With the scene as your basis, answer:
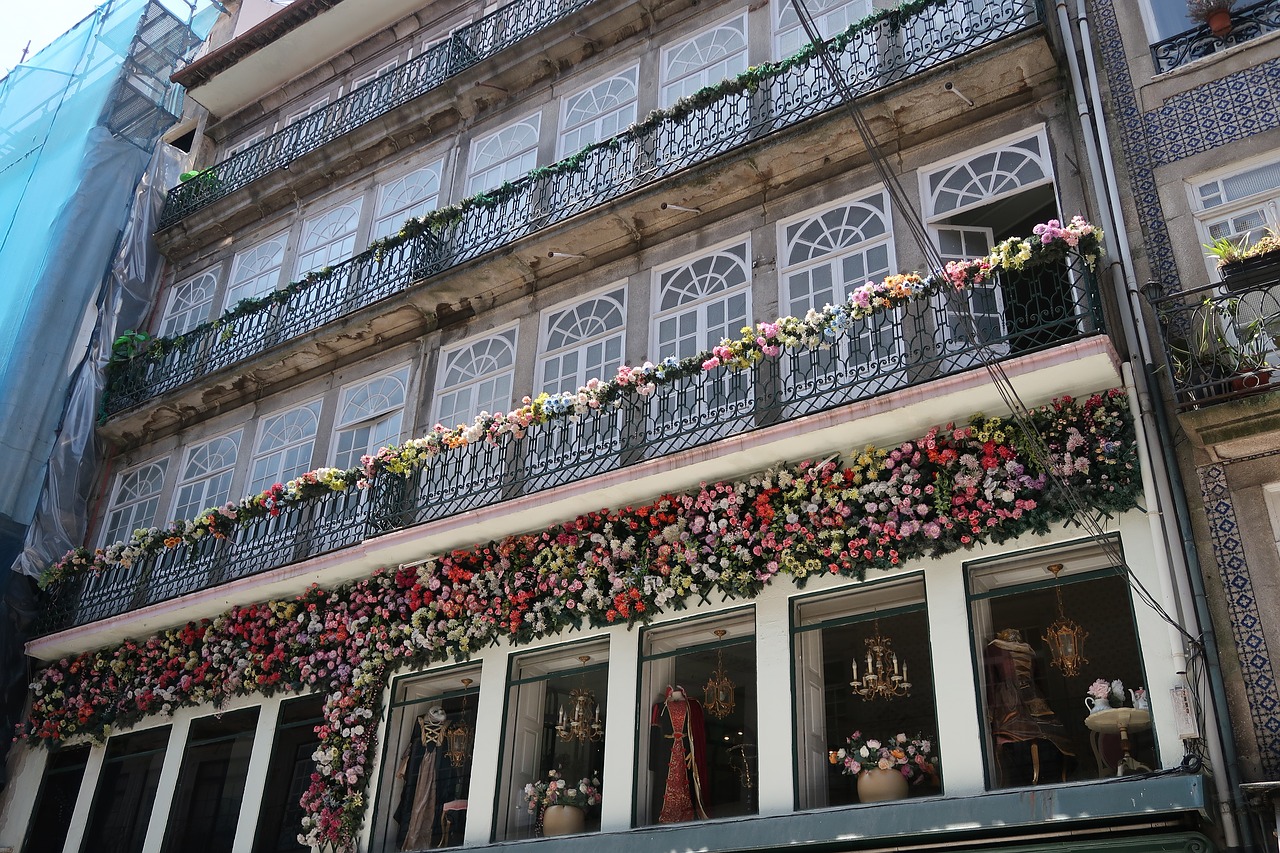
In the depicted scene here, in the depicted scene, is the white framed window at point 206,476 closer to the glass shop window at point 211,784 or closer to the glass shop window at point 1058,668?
the glass shop window at point 211,784

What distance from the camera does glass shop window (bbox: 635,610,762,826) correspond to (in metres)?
10.6

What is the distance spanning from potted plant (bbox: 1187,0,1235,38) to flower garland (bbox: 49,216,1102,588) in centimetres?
209

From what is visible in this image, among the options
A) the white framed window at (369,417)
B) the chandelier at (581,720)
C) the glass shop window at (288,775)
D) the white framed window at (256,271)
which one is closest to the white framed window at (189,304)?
the white framed window at (256,271)

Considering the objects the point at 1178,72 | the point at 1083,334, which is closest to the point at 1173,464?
the point at 1083,334

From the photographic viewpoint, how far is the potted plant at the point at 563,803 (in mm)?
11125

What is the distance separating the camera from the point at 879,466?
10398 millimetres

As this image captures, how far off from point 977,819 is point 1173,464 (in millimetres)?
2847

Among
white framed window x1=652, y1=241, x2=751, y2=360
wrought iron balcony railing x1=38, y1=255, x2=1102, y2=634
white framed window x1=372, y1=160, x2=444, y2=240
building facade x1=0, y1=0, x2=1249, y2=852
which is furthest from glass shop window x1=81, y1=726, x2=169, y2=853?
white framed window x1=652, y1=241, x2=751, y2=360

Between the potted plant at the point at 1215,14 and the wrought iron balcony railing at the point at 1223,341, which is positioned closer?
the wrought iron balcony railing at the point at 1223,341

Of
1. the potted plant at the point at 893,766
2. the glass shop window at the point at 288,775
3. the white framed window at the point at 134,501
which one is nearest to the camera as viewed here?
the potted plant at the point at 893,766

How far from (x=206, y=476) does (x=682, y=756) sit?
27.6 feet

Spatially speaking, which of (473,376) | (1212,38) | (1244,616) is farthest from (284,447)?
(1244,616)

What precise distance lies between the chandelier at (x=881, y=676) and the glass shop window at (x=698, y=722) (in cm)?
94

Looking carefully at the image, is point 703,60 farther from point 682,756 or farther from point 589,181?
point 682,756
